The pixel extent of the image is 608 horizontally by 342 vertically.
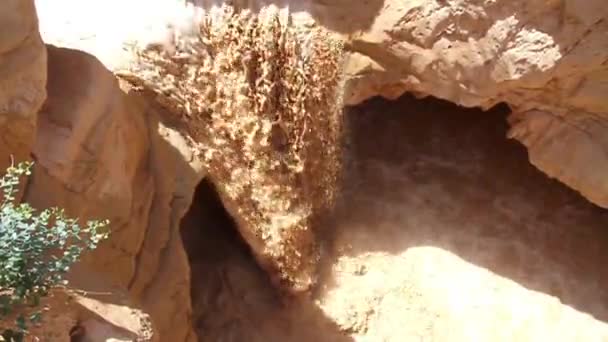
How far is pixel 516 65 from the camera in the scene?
12.7ft

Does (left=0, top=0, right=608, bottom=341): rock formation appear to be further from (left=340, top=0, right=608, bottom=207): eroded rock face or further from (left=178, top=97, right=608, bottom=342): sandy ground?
(left=178, top=97, right=608, bottom=342): sandy ground

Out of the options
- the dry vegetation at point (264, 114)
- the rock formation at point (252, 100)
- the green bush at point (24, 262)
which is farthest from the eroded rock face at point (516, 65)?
the green bush at point (24, 262)

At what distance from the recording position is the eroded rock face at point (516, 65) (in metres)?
3.74

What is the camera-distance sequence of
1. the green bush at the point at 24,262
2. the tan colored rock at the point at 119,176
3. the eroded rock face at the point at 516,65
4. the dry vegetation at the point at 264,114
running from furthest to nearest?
the dry vegetation at the point at 264,114 < the eroded rock face at the point at 516,65 < the tan colored rock at the point at 119,176 < the green bush at the point at 24,262

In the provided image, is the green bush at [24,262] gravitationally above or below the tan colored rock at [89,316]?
above

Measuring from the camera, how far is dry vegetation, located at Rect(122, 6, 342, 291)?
13.2 ft

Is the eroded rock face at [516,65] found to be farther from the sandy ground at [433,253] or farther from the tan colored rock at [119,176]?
the tan colored rock at [119,176]

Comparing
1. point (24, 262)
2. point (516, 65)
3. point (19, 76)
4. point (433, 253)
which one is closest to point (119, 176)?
point (19, 76)

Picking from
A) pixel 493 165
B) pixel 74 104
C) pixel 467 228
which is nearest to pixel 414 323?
pixel 467 228

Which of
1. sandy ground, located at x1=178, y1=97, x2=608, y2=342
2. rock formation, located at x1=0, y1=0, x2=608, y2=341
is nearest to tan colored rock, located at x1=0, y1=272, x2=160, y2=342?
rock formation, located at x1=0, y1=0, x2=608, y2=341

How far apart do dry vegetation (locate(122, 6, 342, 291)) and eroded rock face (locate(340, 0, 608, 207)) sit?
208 millimetres

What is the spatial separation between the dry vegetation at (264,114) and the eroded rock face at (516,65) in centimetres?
21

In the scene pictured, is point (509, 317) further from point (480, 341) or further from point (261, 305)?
point (261, 305)

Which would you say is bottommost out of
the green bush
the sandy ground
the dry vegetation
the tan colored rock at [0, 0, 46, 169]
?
the sandy ground
